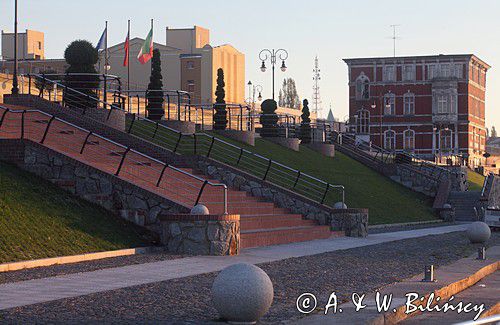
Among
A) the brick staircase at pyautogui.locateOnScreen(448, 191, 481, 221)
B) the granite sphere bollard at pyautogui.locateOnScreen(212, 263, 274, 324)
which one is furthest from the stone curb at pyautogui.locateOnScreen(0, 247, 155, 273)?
the brick staircase at pyautogui.locateOnScreen(448, 191, 481, 221)

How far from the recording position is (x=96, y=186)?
82.4 ft

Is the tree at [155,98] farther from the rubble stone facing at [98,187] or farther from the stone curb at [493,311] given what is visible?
the stone curb at [493,311]

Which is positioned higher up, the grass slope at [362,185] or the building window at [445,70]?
the building window at [445,70]

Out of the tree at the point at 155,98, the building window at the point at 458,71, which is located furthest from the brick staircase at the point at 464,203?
the building window at the point at 458,71

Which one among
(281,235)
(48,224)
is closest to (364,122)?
(281,235)

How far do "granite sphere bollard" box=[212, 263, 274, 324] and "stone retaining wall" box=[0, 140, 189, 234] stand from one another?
12.5 meters

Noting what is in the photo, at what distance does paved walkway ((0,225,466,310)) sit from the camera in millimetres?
15359

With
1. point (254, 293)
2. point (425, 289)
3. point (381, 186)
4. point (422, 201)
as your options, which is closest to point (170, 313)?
point (254, 293)

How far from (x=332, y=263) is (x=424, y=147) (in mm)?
92063

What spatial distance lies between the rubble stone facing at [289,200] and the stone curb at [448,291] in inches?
416

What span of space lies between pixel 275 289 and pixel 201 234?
6788mm

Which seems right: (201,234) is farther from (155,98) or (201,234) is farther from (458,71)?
(458,71)

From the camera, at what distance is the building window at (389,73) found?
11362 centimetres

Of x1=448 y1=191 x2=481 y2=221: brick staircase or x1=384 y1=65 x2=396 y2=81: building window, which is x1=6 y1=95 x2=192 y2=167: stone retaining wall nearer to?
x1=448 y1=191 x2=481 y2=221: brick staircase
